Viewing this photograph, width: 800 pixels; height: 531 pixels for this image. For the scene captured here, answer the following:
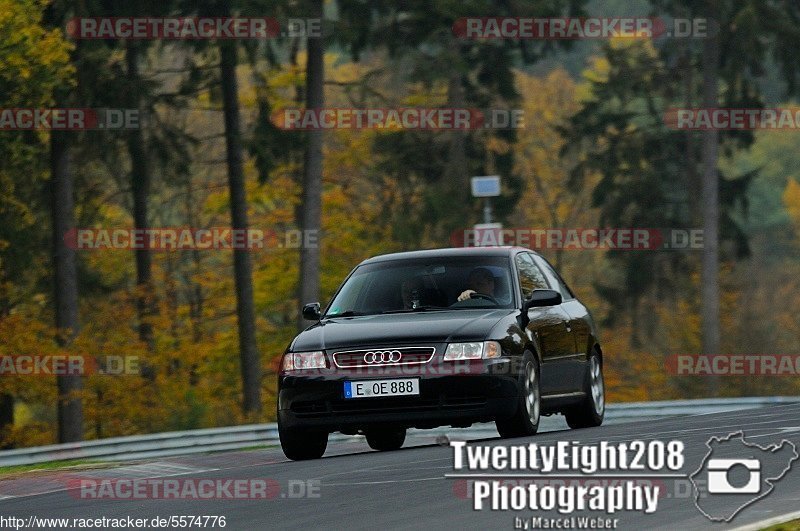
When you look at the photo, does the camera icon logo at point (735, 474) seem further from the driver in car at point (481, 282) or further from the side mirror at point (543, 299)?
the driver in car at point (481, 282)

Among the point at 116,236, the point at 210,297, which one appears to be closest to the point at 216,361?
the point at 210,297

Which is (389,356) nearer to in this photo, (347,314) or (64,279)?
(347,314)

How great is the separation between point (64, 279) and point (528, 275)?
69.6 ft

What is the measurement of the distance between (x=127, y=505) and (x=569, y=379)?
600 cm

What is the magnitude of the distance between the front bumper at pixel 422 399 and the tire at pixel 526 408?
0.49 ft

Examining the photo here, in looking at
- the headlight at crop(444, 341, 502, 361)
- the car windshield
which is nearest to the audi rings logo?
the headlight at crop(444, 341, 502, 361)

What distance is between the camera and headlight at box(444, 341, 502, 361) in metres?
13.5

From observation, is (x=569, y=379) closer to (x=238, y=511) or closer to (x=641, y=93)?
(x=238, y=511)

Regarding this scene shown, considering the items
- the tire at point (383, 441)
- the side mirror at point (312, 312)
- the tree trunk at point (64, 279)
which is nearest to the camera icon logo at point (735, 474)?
the side mirror at point (312, 312)

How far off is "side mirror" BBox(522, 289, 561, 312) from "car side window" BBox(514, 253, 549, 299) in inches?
13.3

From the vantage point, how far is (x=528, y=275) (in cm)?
1553

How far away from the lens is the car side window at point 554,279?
16250 millimetres

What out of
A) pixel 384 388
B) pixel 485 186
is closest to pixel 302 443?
pixel 384 388

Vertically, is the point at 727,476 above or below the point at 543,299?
below
